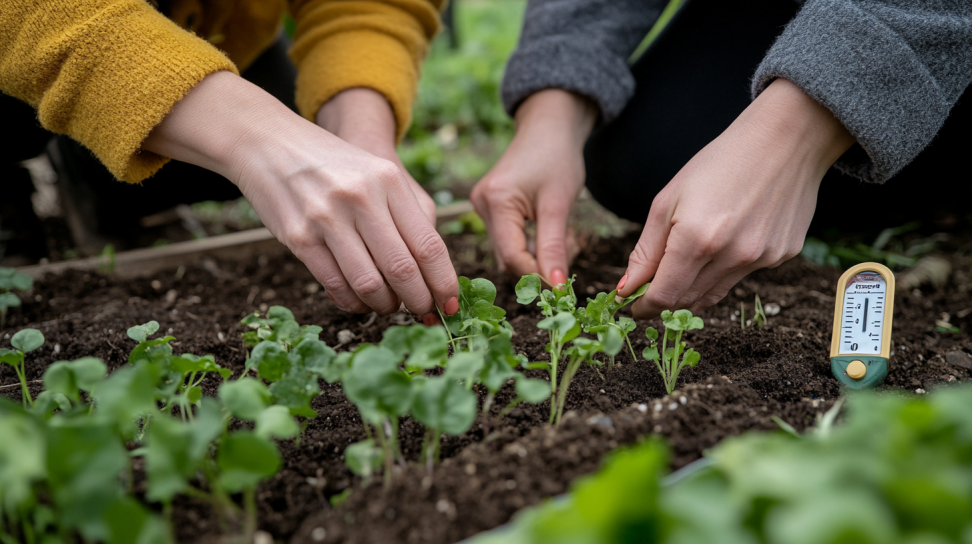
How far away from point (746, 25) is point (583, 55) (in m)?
0.51

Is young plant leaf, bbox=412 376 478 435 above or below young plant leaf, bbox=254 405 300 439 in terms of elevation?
above

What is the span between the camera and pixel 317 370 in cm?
87

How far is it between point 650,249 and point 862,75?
473 mm

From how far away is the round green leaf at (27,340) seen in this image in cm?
102

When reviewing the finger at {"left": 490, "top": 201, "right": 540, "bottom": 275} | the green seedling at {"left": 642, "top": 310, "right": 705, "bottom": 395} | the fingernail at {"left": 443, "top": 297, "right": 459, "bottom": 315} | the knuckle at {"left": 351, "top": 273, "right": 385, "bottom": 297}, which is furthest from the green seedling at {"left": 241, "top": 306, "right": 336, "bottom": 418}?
the finger at {"left": 490, "top": 201, "right": 540, "bottom": 275}

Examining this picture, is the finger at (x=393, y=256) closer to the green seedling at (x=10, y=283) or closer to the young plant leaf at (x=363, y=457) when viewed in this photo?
the young plant leaf at (x=363, y=457)

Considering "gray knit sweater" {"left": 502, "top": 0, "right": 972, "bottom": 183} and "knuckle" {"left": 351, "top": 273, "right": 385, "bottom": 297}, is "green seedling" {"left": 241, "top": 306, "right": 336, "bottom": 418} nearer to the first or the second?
"knuckle" {"left": 351, "top": 273, "right": 385, "bottom": 297}

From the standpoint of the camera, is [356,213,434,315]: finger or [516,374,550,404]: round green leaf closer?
[516,374,550,404]: round green leaf

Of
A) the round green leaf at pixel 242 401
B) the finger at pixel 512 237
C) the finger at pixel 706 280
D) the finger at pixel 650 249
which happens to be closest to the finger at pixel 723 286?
the finger at pixel 706 280

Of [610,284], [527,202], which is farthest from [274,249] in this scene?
[610,284]

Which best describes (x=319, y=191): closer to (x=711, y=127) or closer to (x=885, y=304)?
(x=885, y=304)

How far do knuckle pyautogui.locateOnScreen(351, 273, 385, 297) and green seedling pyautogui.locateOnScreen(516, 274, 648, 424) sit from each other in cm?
25

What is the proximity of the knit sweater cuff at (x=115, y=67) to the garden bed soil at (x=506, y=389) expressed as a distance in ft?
1.59

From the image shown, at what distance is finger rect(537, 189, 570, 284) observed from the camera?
1536mm
